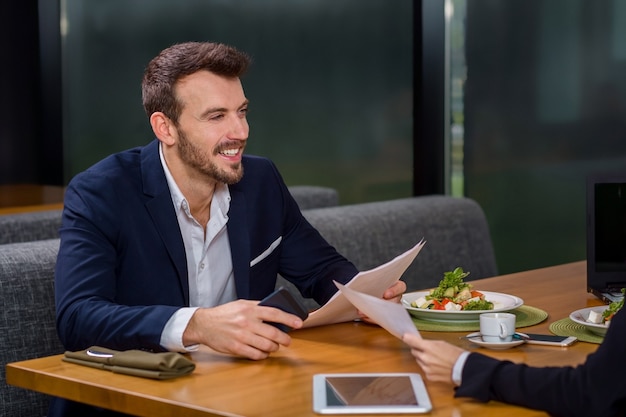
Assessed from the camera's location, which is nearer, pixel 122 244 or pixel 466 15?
pixel 122 244

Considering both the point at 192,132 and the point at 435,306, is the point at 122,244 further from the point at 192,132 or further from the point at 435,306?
the point at 435,306

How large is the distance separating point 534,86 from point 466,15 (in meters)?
0.55

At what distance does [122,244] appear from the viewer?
97.0 inches

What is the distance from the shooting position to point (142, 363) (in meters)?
1.93

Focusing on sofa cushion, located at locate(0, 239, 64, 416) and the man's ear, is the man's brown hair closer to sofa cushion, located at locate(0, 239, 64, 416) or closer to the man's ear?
the man's ear

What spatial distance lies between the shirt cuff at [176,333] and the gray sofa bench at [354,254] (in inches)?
28.3

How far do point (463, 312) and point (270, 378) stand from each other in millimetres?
612

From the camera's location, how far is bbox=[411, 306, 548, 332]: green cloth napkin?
2.34 meters

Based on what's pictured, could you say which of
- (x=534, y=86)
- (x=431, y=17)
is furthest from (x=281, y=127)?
(x=534, y=86)

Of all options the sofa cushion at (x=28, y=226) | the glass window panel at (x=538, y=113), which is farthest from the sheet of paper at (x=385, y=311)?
the glass window panel at (x=538, y=113)

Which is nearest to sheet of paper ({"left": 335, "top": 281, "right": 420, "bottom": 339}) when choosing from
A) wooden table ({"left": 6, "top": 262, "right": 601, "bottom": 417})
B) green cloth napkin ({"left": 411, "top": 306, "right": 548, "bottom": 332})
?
wooden table ({"left": 6, "top": 262, "right": 601, "bottom": 417})

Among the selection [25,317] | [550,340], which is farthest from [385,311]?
[25,317]

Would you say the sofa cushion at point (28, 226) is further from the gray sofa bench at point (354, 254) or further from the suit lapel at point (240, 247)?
the suit lapel at point (240, 247)

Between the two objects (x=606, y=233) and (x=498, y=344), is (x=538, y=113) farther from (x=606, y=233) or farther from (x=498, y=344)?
(x=498, y=344)
